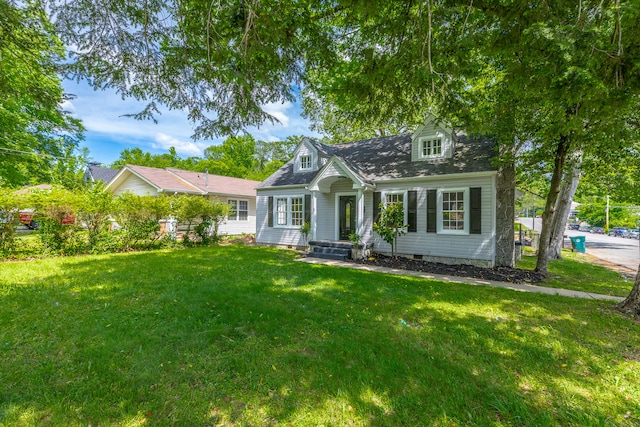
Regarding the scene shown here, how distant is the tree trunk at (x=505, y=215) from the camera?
29.8ft

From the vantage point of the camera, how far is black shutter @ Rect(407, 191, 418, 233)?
10.1 metres

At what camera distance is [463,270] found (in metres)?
8.61

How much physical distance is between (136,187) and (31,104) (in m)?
6.20

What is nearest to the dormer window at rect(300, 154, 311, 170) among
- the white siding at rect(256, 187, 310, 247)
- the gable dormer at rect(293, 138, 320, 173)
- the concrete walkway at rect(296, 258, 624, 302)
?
the gable dormer at rect(293, 138, 320, 173)

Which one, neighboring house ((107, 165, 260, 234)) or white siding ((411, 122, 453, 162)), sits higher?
white siding ((411, 122, 453, 162))

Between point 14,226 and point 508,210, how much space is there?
54.8ft

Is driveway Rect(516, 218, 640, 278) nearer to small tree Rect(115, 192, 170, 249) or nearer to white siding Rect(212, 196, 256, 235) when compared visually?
small tree Rect(115, 192, 170, 249)

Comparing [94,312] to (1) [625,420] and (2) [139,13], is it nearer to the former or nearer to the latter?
(2) [139,13]

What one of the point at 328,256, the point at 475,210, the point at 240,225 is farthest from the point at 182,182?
the point at 475,210

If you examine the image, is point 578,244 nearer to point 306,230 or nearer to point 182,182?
point 306,230

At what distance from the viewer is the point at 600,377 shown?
2.86m

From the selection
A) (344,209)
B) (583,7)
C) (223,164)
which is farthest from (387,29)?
(223,164)

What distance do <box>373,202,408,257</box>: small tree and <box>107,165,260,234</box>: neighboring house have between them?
9.69 m

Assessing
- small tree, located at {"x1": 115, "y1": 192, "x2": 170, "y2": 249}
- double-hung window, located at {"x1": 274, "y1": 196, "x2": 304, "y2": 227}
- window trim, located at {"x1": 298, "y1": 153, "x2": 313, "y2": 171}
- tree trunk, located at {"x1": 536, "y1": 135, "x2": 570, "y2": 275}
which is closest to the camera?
tree trunk, located at {"x1": 536, "y1": 135, "x2": 570, "y2": 275}
